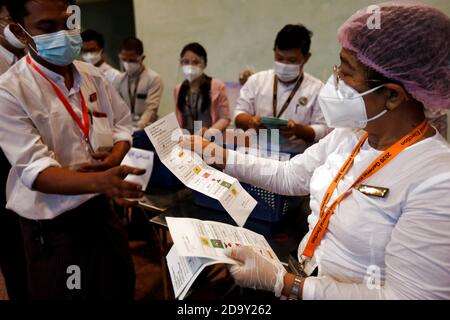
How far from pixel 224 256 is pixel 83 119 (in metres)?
0.90

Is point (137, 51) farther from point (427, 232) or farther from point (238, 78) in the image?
point (427, 232)

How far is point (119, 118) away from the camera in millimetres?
1655

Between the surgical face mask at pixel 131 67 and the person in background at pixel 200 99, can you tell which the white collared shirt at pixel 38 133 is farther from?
the surgical face mask at pixel 131 67

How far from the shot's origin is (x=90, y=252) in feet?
4.59

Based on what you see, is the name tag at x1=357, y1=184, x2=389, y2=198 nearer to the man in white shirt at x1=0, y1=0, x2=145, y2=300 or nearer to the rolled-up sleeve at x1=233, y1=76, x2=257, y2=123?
the man in white shirt at x1=0, y1=0, x2=145, y2=300

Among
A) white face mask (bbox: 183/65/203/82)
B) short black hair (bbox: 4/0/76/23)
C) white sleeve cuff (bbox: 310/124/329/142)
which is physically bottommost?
white sleeve cuff (bbox: 310/124/329/142)

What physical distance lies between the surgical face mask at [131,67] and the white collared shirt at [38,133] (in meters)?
1.95

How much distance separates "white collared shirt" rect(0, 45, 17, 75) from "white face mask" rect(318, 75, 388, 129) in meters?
1.60

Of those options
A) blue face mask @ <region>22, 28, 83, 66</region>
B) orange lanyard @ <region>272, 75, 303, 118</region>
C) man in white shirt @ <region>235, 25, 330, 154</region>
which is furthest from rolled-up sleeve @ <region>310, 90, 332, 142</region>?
blue face mask @ <region>22, 28, 83, 66</region>

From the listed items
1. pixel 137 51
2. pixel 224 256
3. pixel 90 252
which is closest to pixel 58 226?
pixel 90 252

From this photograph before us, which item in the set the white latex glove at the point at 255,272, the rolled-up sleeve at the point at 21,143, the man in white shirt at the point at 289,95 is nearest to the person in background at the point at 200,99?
the man in white shirt at the point at 289,95

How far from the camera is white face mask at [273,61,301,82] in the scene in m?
2.24

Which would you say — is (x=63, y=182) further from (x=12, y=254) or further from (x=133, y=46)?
(x=133, y=46)

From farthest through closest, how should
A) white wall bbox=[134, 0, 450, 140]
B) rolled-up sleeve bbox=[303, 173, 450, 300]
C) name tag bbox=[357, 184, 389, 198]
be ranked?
white wall bbox=[134, 0, 450, 140], name tag bbox=[357, 184, 389, 198], rolled-up sleeve bbox=[303, 173, 450, 300]
